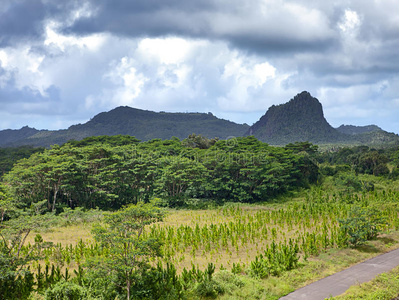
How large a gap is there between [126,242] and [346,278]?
7.29 m

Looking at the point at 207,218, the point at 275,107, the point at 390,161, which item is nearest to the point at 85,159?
the point at 207,218

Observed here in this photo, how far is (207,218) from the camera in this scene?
72.9ft

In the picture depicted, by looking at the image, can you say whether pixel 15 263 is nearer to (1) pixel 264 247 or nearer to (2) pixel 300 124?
(1) pixel 264 247

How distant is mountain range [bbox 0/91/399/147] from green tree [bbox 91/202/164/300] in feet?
384

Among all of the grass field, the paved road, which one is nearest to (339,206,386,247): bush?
the grass field

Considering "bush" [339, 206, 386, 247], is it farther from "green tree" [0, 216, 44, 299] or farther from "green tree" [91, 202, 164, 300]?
"green tree" [0, 216, 44, 299]

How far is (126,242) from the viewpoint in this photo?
28.2ft

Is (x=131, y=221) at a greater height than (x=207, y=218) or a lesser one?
greater

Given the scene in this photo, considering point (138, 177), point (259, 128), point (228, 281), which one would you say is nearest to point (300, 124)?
point (259, 128)

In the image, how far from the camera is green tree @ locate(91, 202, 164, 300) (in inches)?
327

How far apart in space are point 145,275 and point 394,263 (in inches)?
363

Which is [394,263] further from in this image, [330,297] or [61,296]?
[61,296]

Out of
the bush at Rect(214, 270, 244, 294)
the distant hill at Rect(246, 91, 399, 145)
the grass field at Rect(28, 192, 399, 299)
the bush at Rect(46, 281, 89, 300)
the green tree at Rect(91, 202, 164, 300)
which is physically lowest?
the grass field at Rect(28, 192, 399, 299)

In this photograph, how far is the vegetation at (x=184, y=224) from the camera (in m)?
8.90
